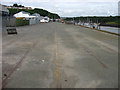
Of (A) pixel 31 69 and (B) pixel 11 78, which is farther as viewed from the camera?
(A) pixel 31 69

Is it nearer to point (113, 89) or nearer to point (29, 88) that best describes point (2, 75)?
point (29, 88)

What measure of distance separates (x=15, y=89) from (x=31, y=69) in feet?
7.12

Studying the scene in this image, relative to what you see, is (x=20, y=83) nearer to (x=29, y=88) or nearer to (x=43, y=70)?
(x=29, y=88)

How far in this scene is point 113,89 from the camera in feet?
17.3

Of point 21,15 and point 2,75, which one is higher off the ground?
point 21,15

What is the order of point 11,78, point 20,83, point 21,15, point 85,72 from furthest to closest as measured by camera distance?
point 21,15, point 85,72, point 11,78, point 20,83

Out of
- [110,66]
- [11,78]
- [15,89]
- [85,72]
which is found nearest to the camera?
[15,89]

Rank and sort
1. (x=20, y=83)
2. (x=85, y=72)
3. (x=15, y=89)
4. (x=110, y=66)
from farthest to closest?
(x=110, y=66), (x=85, y=72), (x=20, y=83), (x=15, y=89)

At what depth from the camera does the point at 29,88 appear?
532 centimetres

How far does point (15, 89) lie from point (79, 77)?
8.94 ft

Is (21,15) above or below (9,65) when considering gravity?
above

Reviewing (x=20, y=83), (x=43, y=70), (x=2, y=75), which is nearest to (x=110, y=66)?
(x=43, y=70)

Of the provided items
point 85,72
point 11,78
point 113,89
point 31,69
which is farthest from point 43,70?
point 113,89

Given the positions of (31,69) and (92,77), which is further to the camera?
(31,69)
